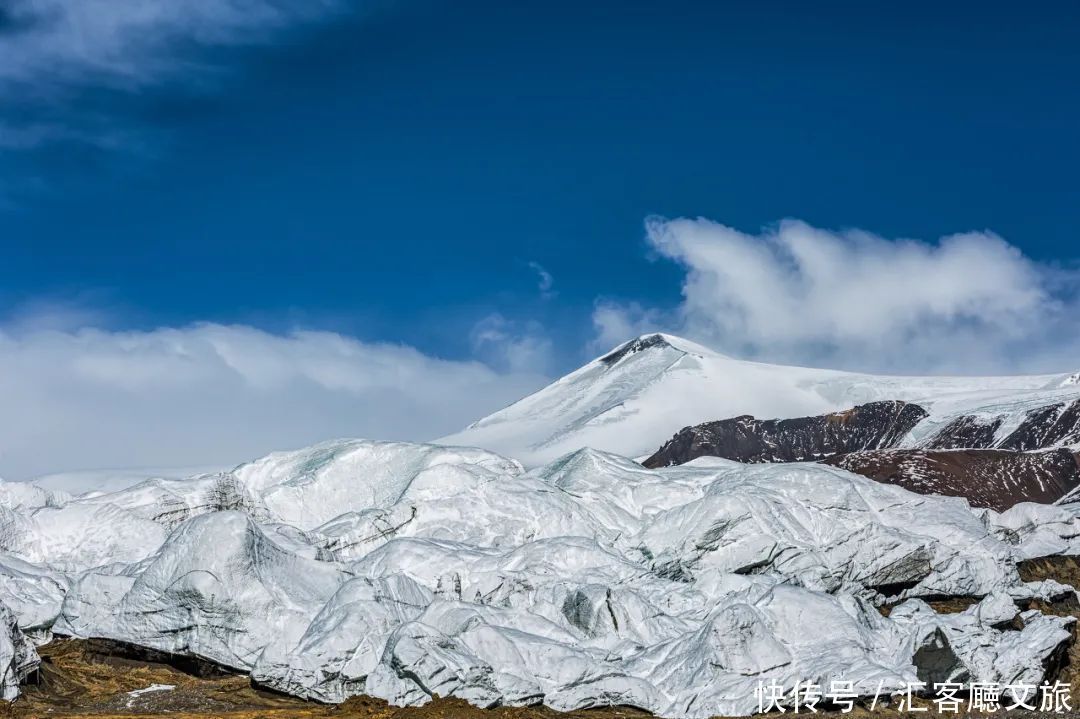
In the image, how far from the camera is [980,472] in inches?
6545

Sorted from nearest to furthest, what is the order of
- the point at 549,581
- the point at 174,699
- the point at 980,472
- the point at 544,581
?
the point at 174,699, the point at 549,581, the point at 544,581, the point at 980,472

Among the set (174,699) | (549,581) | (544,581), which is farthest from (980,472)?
(174,699)

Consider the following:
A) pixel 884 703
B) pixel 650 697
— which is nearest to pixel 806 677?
pixel 884 703

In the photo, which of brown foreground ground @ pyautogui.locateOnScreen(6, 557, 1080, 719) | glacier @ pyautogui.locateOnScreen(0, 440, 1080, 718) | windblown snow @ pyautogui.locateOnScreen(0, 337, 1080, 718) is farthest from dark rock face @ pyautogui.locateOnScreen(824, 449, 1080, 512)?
brown foreground ground @ pyautogui.locateOnScreen(6, 557, 1080, 719)

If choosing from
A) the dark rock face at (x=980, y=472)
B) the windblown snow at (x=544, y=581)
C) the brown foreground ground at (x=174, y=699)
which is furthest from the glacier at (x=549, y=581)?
the dark rock face at (x=980, y=472)

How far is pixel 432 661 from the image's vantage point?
37.5 m

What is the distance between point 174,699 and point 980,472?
147 m

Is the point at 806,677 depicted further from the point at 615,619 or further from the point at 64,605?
the point at 64,605

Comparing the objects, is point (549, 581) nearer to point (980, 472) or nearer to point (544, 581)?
point (544, 581)

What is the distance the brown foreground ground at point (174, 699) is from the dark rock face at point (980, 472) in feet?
400

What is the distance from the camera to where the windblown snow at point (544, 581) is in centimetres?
3878

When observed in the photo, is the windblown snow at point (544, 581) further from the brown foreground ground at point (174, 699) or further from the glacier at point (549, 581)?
the brown foreground ground at point (174, 699)

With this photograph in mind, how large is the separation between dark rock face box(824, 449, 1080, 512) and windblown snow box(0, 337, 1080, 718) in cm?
9156

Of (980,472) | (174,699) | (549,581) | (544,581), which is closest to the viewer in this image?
(174,699)
